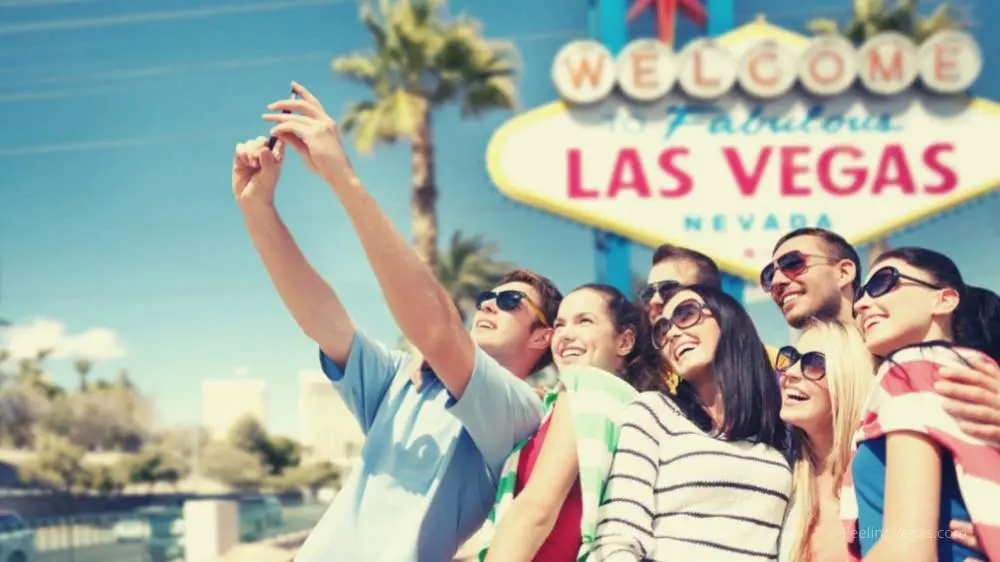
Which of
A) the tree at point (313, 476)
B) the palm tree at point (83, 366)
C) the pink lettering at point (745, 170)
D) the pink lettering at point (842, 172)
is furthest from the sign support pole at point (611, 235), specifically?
the palm tree at point (83, 366)

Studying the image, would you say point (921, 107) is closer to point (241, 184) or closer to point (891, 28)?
point (891, 28)

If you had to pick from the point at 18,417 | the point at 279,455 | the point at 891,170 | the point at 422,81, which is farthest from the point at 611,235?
the point at 18,417

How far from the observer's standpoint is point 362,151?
19672 mm

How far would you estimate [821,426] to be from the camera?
2.51m

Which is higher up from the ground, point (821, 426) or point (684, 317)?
point (684, 317)

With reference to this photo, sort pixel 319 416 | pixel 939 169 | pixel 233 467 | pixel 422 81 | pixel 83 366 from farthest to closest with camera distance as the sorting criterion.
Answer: pixel 319 416, pixel 83 366, pixel 233 467, pixel 422 81, pixel 939 169

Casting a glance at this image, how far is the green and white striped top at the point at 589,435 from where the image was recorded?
2.38m

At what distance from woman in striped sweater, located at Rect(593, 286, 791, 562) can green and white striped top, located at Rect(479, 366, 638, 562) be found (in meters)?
0.03

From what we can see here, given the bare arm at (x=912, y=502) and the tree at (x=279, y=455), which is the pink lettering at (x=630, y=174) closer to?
the bare arm at (x=912, y=502)

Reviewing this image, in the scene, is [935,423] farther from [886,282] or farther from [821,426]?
[821,426]

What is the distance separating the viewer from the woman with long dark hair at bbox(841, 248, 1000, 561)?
1998 mm

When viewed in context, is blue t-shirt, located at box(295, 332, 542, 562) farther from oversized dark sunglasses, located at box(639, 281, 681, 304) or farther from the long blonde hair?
the long blonde hair

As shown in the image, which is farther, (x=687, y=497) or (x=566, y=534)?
(x=566, y=534)

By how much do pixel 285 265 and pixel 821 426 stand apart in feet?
4.29
